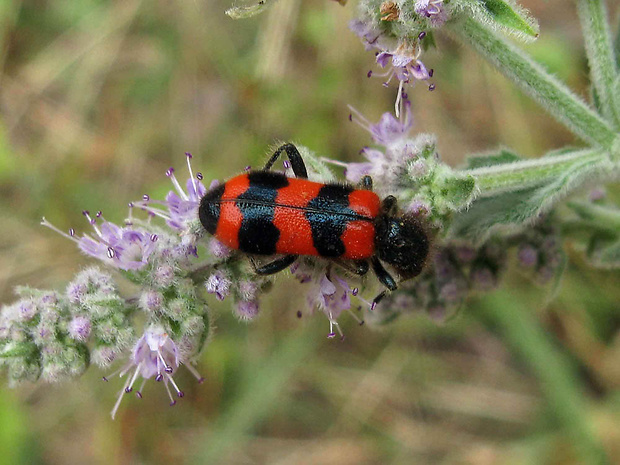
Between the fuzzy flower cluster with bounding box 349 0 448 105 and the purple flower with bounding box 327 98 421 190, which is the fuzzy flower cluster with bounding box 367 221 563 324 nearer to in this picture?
the purple flower with bounding box 327 98 421 190

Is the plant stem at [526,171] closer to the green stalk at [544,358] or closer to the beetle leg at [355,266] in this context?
the beetle leg at [355,266]

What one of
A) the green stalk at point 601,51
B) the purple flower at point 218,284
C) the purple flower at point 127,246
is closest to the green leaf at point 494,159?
the green stalk at point 601,51

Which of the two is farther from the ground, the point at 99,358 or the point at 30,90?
the point at 99,358

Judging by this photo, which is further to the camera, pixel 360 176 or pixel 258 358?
pixel 258 358

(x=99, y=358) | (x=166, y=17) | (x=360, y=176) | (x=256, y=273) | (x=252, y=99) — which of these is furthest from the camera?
(x=166, y=17)

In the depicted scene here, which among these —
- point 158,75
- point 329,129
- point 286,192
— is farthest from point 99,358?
point 158,75

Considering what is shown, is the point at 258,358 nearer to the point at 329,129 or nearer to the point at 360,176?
the point at 329,129

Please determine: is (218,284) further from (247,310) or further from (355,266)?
(355,266)
